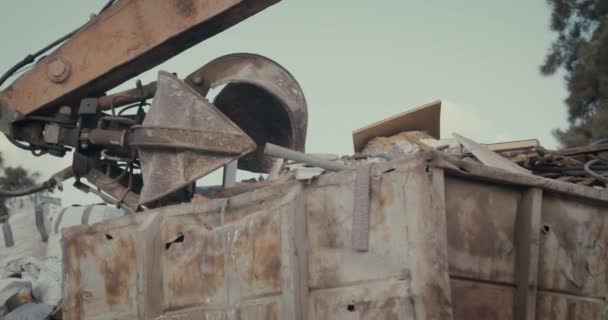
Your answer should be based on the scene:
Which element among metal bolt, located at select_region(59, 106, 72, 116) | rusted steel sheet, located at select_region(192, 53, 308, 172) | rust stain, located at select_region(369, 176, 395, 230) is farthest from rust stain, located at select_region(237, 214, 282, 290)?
metal bolt, located at select_region(59, 106, 72, 116)

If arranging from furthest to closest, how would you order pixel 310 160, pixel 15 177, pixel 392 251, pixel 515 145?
1. pixel 15 177
2. pixel 515 145
3. pixel 310 160
4. pixel 392 251

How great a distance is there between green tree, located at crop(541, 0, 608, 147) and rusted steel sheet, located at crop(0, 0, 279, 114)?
7331 mm

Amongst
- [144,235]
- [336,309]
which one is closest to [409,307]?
[336,309]

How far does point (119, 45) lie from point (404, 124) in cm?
160

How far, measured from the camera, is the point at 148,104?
498 centimetres

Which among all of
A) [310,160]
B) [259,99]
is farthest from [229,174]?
[310,160]

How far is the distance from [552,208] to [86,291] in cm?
205

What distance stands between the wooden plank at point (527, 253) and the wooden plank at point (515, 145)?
1.18 m

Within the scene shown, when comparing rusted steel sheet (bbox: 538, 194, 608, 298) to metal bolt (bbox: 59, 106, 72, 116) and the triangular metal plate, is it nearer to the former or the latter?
the triangular metal plate

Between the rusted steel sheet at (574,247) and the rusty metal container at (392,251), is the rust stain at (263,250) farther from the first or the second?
the rusted steel sheet at (574,247)

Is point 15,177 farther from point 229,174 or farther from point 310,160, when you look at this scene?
point 310,160

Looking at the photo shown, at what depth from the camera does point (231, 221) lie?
365 centimetres

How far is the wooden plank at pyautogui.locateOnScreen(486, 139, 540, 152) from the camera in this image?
454 cm

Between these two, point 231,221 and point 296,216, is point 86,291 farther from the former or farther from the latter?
point 296,216
